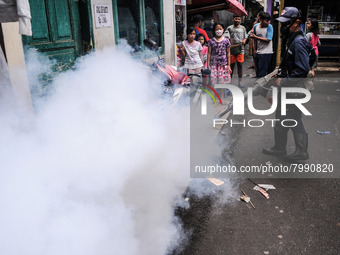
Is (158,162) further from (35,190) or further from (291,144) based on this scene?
(291,144)

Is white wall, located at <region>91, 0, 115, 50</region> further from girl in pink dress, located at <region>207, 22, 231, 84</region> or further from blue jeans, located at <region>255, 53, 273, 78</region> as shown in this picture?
blue jeans, located at <region>255, 53, 273, 78</region>

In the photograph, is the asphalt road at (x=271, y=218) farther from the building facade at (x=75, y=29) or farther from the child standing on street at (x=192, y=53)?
the child standing on street at (x=192, y=53)

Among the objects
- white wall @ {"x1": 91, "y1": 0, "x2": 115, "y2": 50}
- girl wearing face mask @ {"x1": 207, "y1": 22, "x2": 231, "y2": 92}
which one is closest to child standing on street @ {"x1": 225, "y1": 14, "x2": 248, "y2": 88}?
girl wearing face mask @ {"x1": 207, "y1": 22, "x2": 231, "y2": 92}

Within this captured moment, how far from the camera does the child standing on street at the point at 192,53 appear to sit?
7.21 metres

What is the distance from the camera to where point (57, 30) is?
16.3ft

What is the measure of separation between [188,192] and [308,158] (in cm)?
192

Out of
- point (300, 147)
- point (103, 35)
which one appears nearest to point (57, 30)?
point (103, 35)

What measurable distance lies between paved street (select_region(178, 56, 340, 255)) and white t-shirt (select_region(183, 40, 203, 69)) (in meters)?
3.25

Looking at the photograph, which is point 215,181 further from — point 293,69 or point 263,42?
point 263,42

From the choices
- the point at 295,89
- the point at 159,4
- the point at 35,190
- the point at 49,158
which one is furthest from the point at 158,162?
the point at 159,4

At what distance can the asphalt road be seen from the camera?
9.09ft

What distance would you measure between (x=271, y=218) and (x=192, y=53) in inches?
191

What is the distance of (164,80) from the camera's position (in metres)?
5.20

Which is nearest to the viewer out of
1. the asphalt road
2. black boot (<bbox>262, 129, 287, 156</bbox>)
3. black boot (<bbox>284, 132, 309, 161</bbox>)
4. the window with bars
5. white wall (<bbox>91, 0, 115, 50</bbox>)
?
the asphalt road
